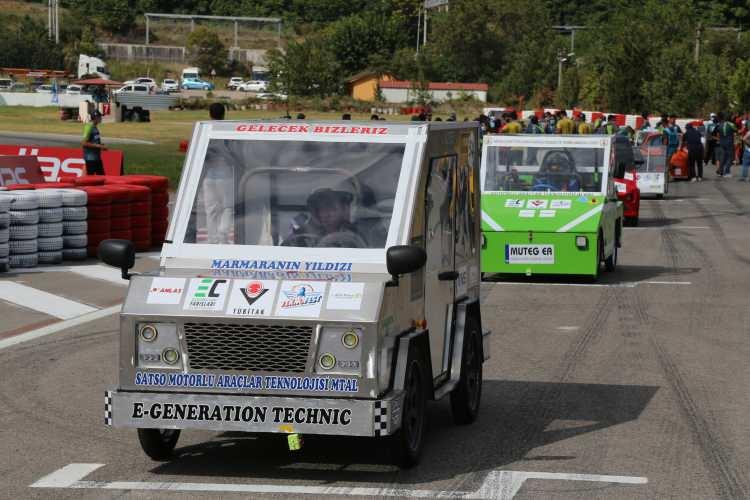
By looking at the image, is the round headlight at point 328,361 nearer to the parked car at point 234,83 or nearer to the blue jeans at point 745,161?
the blue jeans at point 745,161

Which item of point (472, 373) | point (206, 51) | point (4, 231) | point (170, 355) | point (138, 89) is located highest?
point (206, 51)

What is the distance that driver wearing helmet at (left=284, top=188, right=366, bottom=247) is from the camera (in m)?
8.21

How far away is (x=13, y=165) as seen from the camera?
24609 millimetres

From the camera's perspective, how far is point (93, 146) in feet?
83.0

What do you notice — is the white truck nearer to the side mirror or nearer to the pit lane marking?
the pit lane marking

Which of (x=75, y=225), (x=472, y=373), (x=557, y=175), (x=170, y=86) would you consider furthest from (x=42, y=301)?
(x=170, y=86)

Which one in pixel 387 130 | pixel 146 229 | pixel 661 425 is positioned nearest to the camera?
pixel 387 130

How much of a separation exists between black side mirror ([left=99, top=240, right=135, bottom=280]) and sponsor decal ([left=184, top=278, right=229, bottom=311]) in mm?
587

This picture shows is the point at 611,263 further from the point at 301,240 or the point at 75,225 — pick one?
the point at 301,240

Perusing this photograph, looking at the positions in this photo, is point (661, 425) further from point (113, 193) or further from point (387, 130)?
point (113, 193)

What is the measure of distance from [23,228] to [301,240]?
1118 cm

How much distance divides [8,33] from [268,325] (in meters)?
143

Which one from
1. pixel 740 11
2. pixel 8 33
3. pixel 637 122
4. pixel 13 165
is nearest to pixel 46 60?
pixel 8 33

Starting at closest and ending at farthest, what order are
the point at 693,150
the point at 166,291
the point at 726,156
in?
the point at 166,291 → the point at 693,150 → the point at 726,156
